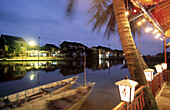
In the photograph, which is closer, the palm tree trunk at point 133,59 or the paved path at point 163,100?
the palm tree trunk at point 133,59

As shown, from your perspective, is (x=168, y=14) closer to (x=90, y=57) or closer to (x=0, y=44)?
(x=90, y=57)

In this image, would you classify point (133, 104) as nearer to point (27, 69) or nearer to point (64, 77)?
point (64, 77)

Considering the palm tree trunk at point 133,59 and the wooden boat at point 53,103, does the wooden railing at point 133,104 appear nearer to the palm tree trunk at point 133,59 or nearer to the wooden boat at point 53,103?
the palm tree trunk at point 133,59

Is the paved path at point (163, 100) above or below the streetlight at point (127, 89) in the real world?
below

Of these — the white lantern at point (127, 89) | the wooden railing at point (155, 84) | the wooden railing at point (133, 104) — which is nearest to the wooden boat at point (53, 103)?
the wooden railing at point (133, 104)

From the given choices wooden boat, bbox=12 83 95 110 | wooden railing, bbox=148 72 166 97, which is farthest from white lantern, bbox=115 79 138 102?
wooden boat, bbox=12 83 95 110

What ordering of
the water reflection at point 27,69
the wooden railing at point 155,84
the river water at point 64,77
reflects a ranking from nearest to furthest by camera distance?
1. the wooden railing at point 155,84
2. the river water at point 64,77
3. the water reflection at point 27,69

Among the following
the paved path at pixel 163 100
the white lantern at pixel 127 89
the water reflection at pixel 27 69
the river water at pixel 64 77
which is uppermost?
the white lantern at pixel 127 89

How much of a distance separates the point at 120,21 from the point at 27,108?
17.8 feet

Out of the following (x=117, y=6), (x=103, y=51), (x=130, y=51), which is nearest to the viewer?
(x=130, y=51)

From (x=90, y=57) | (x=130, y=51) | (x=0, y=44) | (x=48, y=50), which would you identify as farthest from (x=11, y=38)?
(x=130, y=51)

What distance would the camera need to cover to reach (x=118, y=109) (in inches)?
83.2

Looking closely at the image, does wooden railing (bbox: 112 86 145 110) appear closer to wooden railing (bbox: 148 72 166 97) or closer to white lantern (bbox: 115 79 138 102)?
white lantern (bbox: 115 79 138 102)

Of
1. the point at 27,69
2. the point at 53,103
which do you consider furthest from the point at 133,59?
the point at 27,69
